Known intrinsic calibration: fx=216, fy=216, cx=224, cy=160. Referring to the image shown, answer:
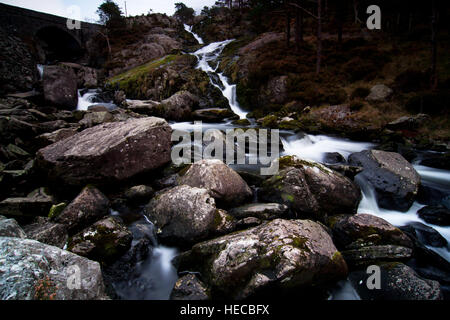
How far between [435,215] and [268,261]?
475 cm

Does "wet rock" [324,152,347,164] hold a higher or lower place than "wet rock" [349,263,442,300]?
higher

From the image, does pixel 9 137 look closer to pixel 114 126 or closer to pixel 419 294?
pixel 114 126

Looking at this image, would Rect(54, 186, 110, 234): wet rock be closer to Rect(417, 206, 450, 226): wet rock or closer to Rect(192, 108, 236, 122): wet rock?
Rect(417, 206, 450, 226): wet rock

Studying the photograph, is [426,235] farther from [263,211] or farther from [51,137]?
[51,137]

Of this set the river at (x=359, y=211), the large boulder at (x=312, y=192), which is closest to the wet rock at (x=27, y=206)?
the river at (x=359, y=211)

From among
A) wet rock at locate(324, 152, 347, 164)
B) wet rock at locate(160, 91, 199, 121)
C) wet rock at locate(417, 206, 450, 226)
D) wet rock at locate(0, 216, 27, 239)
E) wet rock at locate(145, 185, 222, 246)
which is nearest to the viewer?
wet rock at locate(0, 216, 27, 239)

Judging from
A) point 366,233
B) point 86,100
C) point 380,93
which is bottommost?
point 366,233

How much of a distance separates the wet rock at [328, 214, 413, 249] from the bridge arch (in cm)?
4235

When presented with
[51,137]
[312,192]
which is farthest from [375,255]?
[51,137]

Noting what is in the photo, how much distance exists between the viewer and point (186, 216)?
14.3 feet

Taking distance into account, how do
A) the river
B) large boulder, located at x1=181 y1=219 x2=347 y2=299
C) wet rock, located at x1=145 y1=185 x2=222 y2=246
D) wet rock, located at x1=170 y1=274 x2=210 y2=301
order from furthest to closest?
wet rock, located at x1=145 y1=185 x2=222 y2=246 → the river → wet rock, located at x1=170 y1=274 x2=210 y2=301 → large boulder, located at x1=181 y1=219 x2=347 y2=299

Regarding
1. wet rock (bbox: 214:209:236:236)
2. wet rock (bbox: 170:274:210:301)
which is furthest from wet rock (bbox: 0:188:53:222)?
wet rock (bbox: 214:209:236:236)

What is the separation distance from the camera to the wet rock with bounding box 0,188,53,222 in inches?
179
